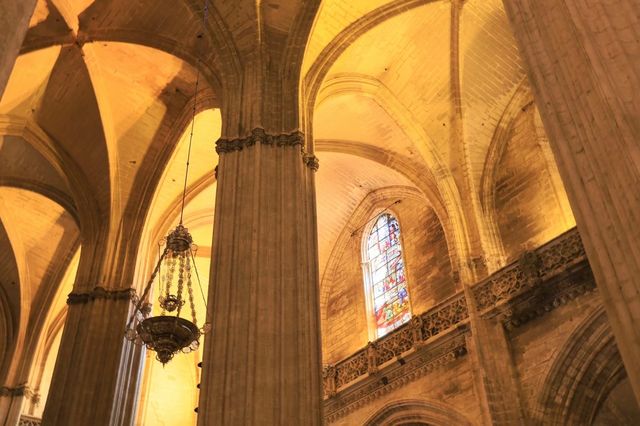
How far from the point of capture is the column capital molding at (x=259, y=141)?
34.7 ft

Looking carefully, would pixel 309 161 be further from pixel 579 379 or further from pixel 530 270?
pixel 579 379

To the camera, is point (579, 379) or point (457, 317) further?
point (457, 317)

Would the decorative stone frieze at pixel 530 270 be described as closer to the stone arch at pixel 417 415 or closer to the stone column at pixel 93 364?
the stone arch at pixel 417 415

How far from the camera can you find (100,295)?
43.6 ft

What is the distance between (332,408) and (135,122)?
6.87 meters

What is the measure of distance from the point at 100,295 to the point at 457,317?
20.9 ft

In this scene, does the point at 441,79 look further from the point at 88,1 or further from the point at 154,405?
the point at 154,405

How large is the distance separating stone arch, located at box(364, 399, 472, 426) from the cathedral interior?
36 mm

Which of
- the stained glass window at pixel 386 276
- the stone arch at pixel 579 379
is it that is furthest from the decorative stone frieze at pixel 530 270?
the stained glass window at pixel 386 276

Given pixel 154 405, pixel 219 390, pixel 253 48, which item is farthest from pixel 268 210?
pixel 154 405

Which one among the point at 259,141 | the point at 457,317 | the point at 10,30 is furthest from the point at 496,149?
the point at 10,30

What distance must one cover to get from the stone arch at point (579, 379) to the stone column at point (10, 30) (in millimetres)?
8850

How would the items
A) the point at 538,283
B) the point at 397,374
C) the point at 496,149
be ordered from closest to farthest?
the point at 538,283 < the point at 397,374 < the point at 496,149

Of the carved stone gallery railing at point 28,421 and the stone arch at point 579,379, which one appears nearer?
the stone arch at point 579,379
